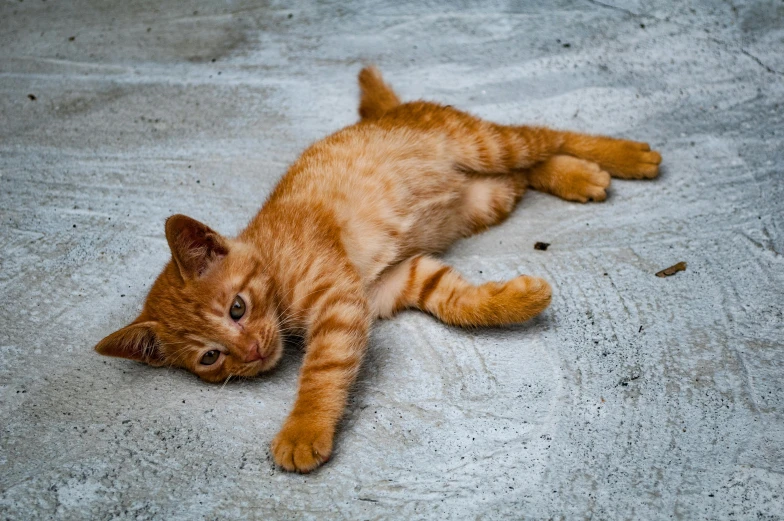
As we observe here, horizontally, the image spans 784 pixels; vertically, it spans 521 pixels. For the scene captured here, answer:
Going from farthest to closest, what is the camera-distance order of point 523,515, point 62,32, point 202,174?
point 62,32 < point 202,174 < point 523,515

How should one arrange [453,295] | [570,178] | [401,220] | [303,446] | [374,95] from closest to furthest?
[303,446], [453,295], [401,220], [570,178], [374,95]

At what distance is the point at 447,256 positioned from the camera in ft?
10.5

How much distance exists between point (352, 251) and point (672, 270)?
1266 millimetres

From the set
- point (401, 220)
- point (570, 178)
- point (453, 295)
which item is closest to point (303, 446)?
point (453, 295)

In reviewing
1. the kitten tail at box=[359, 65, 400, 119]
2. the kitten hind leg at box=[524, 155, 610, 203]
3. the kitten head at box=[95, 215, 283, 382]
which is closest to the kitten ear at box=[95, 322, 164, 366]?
the kitten head at box=[95, 215, 283, 382]

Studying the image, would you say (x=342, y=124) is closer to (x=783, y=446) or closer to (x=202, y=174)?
(x=202, y=174)

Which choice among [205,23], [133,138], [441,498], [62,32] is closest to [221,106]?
[133,138]

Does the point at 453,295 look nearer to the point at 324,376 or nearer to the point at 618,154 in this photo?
the point at 324,376

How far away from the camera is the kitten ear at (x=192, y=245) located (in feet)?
7.90

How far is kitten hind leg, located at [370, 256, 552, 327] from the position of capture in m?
2.66

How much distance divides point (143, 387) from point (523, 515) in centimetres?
136

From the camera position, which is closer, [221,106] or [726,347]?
[726,347]

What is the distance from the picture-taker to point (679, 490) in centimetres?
210

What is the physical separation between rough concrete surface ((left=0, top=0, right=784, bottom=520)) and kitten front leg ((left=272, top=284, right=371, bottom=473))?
0.28ft
